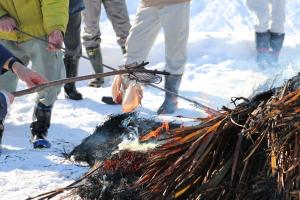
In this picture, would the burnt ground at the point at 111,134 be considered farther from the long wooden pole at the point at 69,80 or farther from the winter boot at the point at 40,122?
the winter boot at the point at 40,122

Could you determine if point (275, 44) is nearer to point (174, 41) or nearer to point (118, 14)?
point (118, 14)

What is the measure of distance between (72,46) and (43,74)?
151 cm

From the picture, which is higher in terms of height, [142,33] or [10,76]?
[142,33]

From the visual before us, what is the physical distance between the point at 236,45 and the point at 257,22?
0.78 m

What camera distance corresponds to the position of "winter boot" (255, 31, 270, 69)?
748cm

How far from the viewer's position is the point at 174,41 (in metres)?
5.39

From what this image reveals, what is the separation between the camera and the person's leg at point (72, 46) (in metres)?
5.73

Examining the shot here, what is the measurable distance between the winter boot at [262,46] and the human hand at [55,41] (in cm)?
384

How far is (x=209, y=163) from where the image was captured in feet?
7.39

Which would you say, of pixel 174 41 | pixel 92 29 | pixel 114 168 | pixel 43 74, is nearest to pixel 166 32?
pixel 174 41

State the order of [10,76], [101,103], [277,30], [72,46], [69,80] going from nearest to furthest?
[69,80] → [10,76] → [72,46] → [101,103] → [277,30]

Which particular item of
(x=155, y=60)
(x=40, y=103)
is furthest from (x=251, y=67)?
(x=40, y=103)

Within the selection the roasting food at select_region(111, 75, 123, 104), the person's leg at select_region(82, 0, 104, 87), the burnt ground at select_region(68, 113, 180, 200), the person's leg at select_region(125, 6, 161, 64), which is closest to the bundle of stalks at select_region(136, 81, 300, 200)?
the burnt ground at select_region(68, 113, 180, 200)

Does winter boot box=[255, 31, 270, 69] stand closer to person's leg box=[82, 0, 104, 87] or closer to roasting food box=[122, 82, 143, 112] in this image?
person's leg box=[82, 0, 104, 87]
